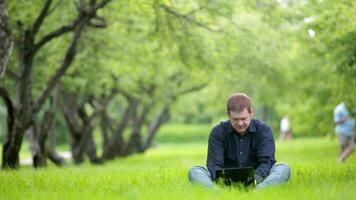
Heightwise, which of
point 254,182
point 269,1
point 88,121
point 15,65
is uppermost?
point 269,1

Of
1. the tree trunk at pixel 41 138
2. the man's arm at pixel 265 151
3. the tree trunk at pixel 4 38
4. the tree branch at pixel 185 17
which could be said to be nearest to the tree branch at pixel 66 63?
the tree branch at pixel 185 17

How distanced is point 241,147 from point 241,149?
28 millimetres

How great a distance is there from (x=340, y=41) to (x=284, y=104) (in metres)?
32.2

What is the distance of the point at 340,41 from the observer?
1363cm

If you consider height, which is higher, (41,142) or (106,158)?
(41,142)

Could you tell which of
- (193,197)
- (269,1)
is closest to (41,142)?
(269,1)

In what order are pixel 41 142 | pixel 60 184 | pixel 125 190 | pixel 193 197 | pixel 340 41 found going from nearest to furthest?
pixel 193 197, pixel 125 190, pixel 60 184, pixel 340 41, pixel 41 142

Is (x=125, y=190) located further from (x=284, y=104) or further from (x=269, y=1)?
(x=284, y=104)

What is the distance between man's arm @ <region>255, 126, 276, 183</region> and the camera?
29.3ft

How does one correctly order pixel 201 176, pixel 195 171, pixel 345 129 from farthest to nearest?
pixel 345 129
pixel 195 171
pixel 201 176

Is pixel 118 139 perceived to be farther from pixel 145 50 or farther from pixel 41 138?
pixel 41 138

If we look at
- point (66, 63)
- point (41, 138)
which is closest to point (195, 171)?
point (66, 63)

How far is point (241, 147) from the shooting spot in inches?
362

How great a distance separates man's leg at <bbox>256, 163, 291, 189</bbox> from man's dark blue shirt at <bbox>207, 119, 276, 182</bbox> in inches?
5.4
